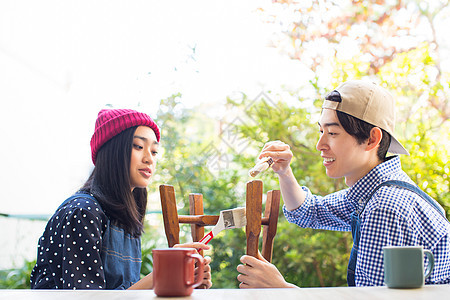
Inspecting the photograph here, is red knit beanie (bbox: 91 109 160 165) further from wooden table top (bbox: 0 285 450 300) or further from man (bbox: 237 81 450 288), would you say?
wooden table top (bbox: 0 285 450 300)

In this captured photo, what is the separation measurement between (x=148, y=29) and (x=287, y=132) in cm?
128

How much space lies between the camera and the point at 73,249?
1.50 metres

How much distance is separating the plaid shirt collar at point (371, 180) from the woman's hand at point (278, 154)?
0.28 meters

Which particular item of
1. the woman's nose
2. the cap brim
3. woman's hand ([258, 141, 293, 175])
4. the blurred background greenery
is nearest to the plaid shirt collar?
the cap brim

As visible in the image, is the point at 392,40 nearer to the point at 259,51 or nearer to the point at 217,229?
the point at 259,51

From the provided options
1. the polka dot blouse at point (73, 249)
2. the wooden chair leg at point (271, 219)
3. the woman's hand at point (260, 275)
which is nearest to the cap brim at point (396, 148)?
the wooden chair leg at point (271, 219)

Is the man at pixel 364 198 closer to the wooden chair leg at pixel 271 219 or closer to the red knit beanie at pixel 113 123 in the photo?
the wooden chair leg at pixel 271 219

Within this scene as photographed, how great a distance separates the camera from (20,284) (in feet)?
9.69

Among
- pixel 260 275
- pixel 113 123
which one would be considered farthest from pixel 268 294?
pixel 113 123

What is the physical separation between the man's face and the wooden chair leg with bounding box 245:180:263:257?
384 millimetres

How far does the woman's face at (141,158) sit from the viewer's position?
5.99 ft

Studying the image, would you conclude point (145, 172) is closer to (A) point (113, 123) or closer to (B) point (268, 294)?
(A) point (113, 123)

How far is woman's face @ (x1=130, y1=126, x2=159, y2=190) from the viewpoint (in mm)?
1824

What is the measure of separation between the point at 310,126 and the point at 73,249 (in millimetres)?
1902
